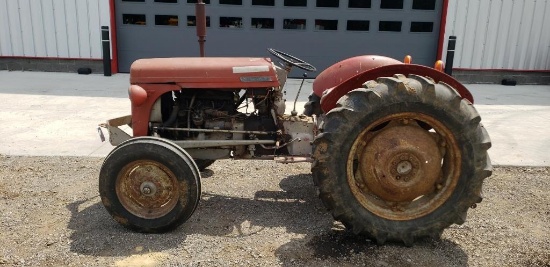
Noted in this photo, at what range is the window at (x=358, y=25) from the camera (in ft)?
35.4

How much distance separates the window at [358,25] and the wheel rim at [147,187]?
838 centimetres

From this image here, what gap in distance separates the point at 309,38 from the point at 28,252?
8.65m

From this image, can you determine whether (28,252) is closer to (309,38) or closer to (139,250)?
(139,250)

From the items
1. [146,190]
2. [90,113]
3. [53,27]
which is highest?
[53,27]

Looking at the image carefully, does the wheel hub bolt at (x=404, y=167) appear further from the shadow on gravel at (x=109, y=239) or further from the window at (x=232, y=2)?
the window at (x=232, y=2)

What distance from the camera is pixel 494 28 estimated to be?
1109 cm

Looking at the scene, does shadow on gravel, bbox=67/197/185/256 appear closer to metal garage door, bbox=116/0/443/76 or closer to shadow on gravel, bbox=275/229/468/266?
shadow on gravel, bbox=275/229/468/266

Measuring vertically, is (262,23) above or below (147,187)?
above

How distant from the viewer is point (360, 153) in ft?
11.0

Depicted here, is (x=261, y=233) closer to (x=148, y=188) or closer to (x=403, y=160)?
(x=148, y=188)

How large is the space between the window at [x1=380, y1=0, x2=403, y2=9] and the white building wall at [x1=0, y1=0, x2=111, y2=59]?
6360 mm

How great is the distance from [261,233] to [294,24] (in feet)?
26.5

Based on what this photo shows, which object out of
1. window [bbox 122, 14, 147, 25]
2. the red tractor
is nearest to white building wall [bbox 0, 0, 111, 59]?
window [bbox 122, 14, 147, 25]

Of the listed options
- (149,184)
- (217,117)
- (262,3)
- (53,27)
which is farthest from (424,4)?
(149,184)
